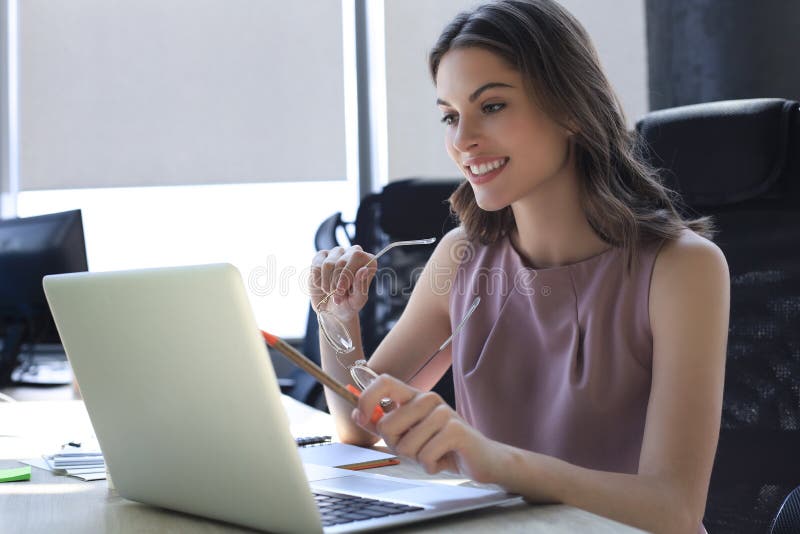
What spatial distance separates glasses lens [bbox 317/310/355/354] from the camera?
1.53m

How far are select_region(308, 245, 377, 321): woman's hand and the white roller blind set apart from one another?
7.69 feet

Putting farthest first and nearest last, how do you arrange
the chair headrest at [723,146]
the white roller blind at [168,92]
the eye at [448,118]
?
1. the white roller blind at [168,92]
2. the chair headrest at [723,146]
3. the eye at [448,118]

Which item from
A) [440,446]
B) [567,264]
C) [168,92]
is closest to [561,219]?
[567,264]

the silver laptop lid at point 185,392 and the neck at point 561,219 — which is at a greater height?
the neck at point 561,219

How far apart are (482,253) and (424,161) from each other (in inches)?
87.0

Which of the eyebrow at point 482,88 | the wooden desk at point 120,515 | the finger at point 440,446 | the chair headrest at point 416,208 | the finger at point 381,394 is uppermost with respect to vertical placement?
the eyebrow at point 482,88

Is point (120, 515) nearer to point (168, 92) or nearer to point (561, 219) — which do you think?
point (561, 219)

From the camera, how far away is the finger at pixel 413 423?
854 millimetres

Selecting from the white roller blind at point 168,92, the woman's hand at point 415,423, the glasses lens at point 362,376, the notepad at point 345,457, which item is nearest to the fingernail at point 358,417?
the woman's hand at point 415,423

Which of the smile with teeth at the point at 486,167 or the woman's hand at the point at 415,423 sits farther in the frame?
the smile with teeth at the point at 486,167

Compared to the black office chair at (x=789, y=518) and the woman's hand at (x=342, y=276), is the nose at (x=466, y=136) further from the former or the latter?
the black office chair at (x=789, y=518)

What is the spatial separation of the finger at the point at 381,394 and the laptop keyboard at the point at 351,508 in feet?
0.28

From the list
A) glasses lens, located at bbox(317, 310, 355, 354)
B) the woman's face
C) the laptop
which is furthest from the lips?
the laptop

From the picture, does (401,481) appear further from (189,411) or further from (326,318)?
(326,318)
